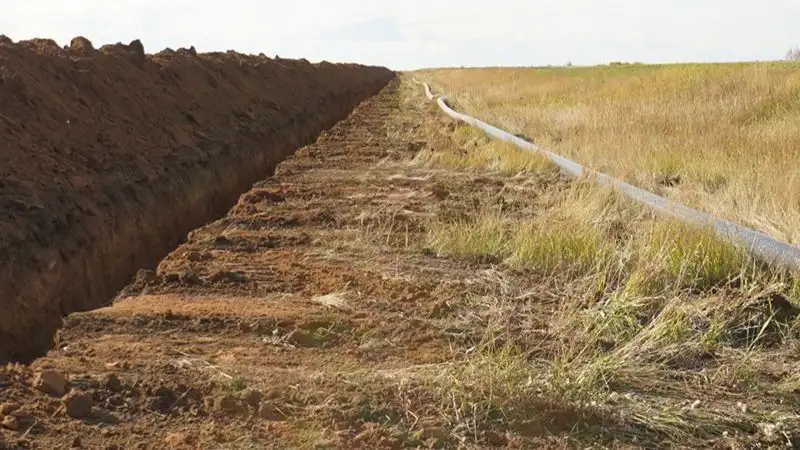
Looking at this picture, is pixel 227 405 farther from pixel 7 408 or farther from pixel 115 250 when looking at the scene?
pixel 115 250

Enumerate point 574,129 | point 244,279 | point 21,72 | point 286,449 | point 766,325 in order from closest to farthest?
point 286,449 → point 766,325 → point 244,279 → point 21,72 → point 574,129

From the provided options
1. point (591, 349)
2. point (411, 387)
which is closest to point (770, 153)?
point (591, 349)

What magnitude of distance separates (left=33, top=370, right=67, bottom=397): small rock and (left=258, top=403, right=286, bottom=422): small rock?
27.0 inches

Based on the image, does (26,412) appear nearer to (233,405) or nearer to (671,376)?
(233,405)

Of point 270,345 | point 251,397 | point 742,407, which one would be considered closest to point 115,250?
point 270,345

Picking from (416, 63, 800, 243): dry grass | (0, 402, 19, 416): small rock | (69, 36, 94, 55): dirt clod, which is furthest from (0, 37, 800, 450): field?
(69, 36, 94, 55): dirt clod

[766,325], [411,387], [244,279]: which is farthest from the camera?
[244,279]

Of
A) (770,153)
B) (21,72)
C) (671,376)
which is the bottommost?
(671,376)

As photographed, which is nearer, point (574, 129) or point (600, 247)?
point (600, 247)

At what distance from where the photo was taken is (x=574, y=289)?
3498mm

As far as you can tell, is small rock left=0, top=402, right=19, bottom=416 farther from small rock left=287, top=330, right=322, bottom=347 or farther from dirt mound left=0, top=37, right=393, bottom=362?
dirt mound left=0, top=37, right=393, bottom=362

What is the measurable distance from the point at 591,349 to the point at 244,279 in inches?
73.0

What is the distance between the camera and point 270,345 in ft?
9.68

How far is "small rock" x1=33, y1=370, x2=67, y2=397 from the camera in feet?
7.99
